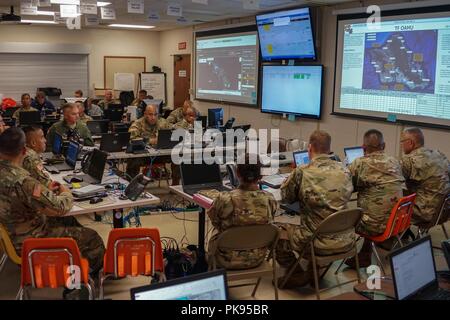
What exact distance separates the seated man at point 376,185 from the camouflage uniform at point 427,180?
0.58 m

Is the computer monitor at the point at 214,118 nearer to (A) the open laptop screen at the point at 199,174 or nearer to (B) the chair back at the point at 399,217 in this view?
(A) the open laptop screen at the point at 199,174

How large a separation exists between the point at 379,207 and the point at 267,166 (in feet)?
5.56

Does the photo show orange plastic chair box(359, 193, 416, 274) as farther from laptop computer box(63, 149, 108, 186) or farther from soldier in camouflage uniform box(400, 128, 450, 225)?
laptop computer box(63, 149, 108, 186)

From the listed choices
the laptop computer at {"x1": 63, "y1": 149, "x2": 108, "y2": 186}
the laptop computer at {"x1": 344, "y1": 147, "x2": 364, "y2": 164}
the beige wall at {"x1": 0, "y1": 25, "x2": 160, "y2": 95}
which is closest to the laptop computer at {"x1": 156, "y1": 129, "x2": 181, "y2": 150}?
the laptop computer at {"x1": 63, "y1": 149, "x2": 108, "y2": 186}

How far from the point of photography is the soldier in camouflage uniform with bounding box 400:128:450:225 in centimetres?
477

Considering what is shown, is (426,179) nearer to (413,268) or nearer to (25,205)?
(413,268)

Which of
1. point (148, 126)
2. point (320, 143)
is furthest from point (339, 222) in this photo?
point (148, 126)

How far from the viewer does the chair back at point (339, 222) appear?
138 inches

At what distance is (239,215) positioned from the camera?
3359mm

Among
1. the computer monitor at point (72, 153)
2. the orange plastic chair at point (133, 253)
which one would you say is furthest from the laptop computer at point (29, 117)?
the orange plastic chair at point (133, 253)

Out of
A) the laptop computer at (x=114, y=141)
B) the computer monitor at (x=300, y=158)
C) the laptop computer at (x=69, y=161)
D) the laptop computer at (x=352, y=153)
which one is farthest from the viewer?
the laptop computer at (x=114, y=141)

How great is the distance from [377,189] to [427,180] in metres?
0.84
